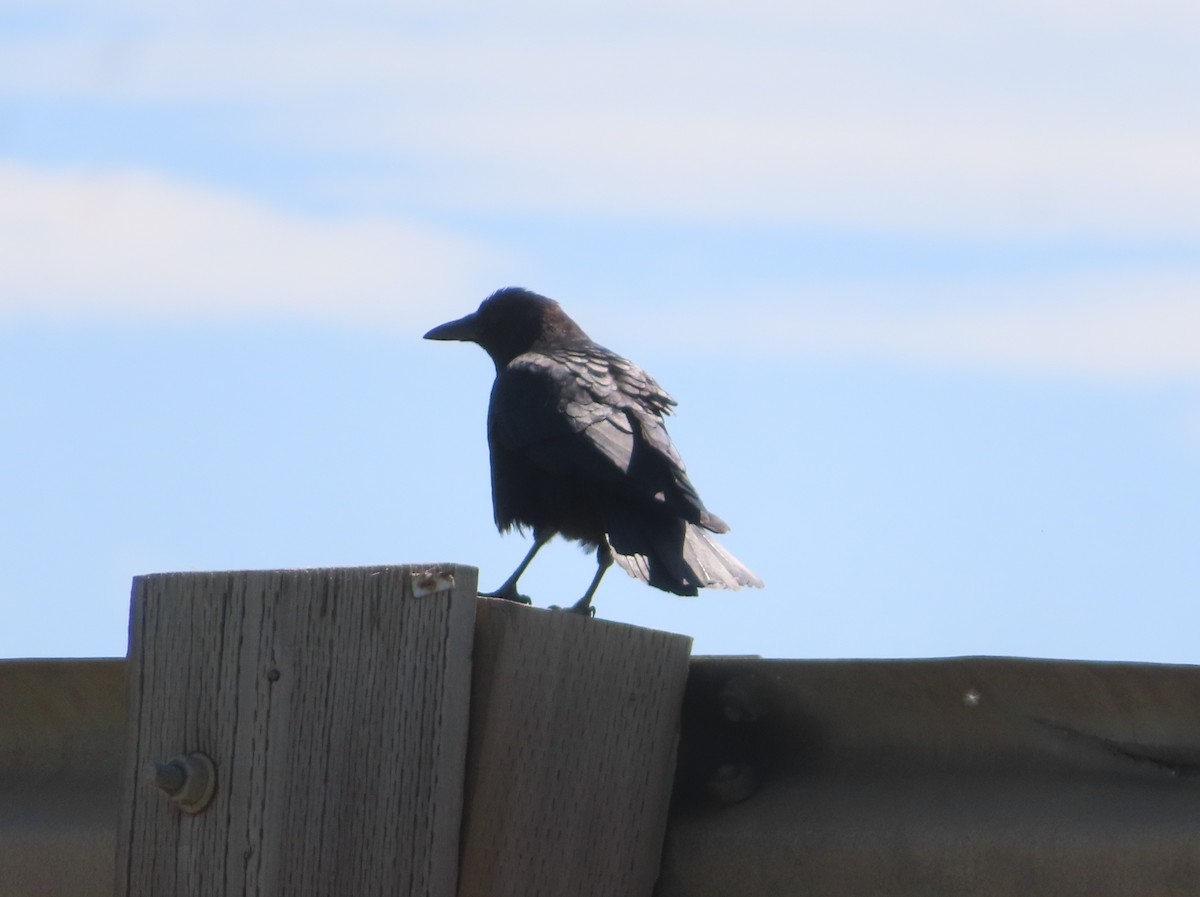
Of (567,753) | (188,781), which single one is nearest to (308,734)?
(188,781)

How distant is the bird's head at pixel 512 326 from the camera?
718cm

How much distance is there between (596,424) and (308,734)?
3.64 meters

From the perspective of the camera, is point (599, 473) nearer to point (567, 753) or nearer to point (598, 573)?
point (598, 573)

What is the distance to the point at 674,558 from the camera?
499cm

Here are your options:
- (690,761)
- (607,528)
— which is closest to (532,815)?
(690,761)

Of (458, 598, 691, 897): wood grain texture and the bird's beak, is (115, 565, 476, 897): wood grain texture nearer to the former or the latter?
(458, 598, 691, 897): wood grain texture

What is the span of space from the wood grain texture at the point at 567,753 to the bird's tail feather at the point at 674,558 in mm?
2561

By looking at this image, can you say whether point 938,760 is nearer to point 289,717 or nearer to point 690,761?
point 690,761

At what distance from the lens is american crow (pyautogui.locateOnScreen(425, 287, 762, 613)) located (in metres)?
5.07

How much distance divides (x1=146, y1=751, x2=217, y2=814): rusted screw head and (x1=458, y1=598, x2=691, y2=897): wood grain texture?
0.35 meters

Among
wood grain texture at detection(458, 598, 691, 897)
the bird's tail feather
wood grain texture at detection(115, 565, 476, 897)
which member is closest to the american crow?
the bird's tail feather

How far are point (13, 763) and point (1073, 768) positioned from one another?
1668 mm

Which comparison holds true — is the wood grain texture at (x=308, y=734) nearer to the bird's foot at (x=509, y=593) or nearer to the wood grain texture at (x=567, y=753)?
the wood grain texture at (x=567, y=753)

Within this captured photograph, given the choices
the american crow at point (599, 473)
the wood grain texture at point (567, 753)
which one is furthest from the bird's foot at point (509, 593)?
the wood grain texture at point (567, 753)
